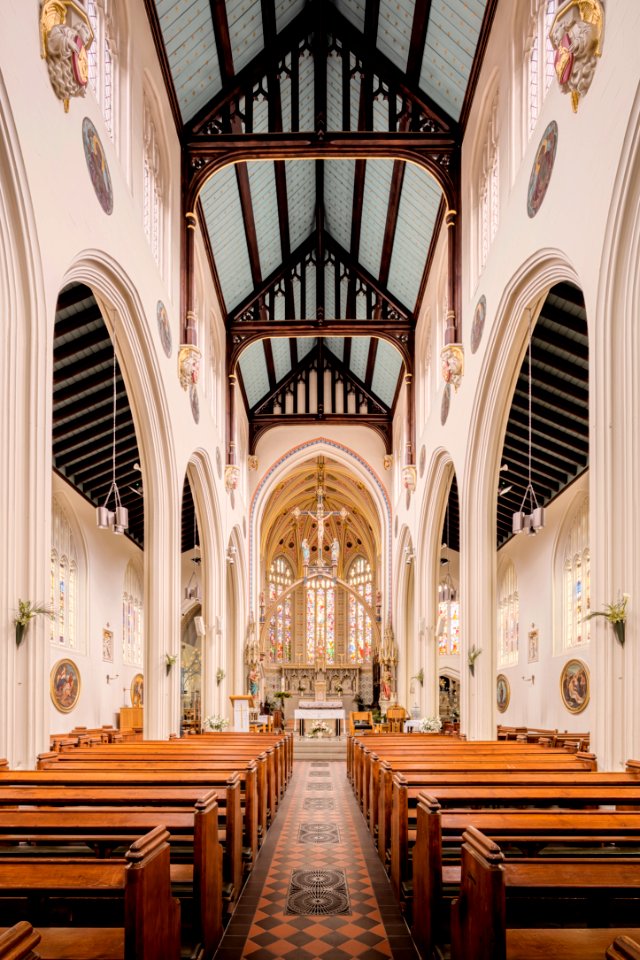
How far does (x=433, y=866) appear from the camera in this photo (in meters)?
4.15

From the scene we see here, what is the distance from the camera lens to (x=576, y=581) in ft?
59.0

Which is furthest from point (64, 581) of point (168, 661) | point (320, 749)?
point (320, 749)

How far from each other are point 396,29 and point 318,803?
1162cm

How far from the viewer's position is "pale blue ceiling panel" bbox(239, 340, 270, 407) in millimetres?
23128

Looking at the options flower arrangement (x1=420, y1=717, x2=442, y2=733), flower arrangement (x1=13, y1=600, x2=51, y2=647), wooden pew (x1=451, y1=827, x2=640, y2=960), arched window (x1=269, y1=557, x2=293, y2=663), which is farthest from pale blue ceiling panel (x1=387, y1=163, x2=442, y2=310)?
arched window (x1=269, y1=557, x2=293, y2=663)

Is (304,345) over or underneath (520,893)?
over

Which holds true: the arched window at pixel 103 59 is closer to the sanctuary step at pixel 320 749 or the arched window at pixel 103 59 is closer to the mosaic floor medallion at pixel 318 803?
the mosaic floor medallion at pixel 318 803

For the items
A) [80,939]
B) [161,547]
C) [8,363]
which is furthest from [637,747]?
[161,547]

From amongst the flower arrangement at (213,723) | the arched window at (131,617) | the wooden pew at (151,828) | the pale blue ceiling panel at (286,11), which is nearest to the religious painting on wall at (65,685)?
the flower arrangement at (213,723)

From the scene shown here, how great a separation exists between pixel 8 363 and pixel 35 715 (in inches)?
114

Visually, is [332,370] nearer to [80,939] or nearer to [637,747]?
[637,747]

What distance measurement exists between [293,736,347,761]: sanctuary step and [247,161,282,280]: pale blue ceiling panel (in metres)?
11.8

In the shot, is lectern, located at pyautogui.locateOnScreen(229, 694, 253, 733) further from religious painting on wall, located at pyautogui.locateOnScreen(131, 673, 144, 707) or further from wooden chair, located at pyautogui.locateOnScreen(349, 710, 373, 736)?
religious painting on wall, located at pyautogui.locateOnScreen(131, 673, 144, 707)

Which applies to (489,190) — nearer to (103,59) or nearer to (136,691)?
(103,59)
